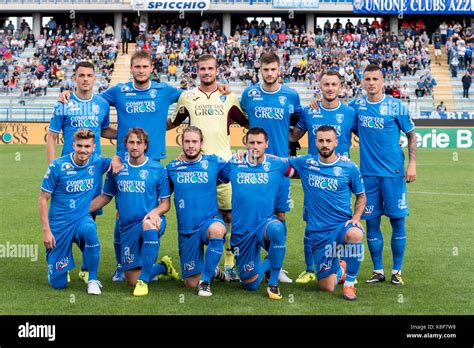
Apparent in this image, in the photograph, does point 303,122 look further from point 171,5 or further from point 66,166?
point 171,5

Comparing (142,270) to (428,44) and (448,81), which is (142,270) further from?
(428,44)

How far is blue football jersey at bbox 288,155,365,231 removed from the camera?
7605 mm

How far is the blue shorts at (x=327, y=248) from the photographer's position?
7.60 metres

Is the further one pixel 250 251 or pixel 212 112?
pixel 212 112

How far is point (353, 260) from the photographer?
7344 mm

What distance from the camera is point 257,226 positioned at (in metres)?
7.63

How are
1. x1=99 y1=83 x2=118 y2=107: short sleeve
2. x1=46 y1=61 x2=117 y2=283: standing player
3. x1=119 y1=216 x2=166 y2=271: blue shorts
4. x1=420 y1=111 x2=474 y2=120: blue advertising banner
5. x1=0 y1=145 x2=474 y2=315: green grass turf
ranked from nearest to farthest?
Result: x1=0 y1=145 x2=474 y2=315: green grass turf
x1=119 y1=216 x2=166 y2=271: blue shorts
x1=46 y1=61 x2=117 y2=283: standing player
x1=99 y1=83 x2=118 y2=107: short sleeve
x1=420 y1=111 x2=474 y2=120: blue advertising banner

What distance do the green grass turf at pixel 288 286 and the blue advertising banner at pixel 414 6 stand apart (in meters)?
31.9

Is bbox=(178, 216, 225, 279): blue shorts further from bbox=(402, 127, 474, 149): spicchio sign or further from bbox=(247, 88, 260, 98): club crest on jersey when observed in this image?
bbox=(402, 127, 474, 149): spicchio sign

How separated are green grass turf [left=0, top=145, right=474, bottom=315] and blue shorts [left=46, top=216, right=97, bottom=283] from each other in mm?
211

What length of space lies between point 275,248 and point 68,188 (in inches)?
81.8

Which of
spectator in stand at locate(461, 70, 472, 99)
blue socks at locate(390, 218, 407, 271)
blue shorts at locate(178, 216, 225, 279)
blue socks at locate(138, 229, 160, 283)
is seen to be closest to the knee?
blue socks at locate(138, 229, 160, 283)

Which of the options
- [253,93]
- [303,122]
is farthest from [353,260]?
[253,93]
